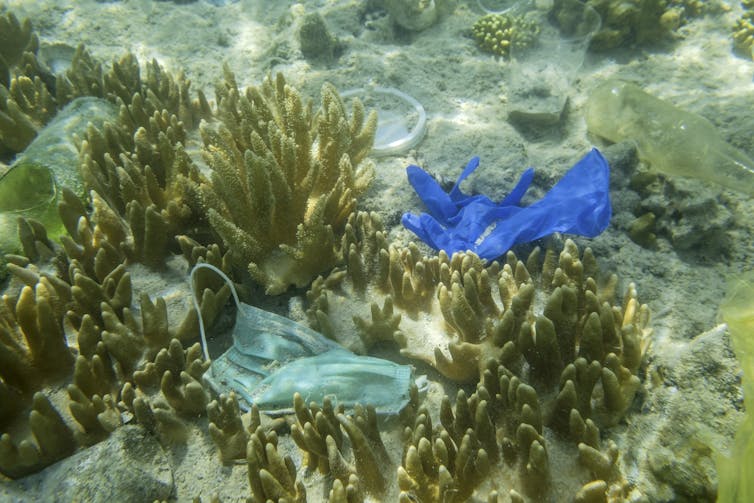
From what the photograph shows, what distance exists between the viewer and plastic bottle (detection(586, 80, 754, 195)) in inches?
150

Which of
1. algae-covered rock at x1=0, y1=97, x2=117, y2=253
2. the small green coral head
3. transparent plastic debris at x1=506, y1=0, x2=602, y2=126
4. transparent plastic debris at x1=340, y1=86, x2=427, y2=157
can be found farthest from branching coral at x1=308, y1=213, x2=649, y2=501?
the small green coral head

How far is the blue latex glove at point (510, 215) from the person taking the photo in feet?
10.4

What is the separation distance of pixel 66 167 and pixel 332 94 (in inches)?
101

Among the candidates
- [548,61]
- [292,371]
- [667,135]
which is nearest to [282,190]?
[292,371]

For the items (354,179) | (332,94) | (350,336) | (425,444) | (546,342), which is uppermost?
(332,94)

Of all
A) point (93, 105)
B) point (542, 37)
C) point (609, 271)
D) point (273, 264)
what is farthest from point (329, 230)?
point (542, 37)

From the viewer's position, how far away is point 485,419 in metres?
2.22

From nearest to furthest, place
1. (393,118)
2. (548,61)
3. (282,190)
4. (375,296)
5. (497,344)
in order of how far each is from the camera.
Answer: (497,344) → (282,190) → (375,296) → (393,118) → (548,61)

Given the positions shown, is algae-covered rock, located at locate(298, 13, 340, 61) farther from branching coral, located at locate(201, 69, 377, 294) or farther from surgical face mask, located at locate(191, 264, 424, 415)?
surgical face mask, located at locate(191, 264, 424, 415)

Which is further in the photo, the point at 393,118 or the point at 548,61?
the point at 548,61

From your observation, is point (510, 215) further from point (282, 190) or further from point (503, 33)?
point (503, 33)

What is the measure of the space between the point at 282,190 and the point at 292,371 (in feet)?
4.10

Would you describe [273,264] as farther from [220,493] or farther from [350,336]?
[220,493]

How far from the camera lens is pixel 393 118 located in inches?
200
